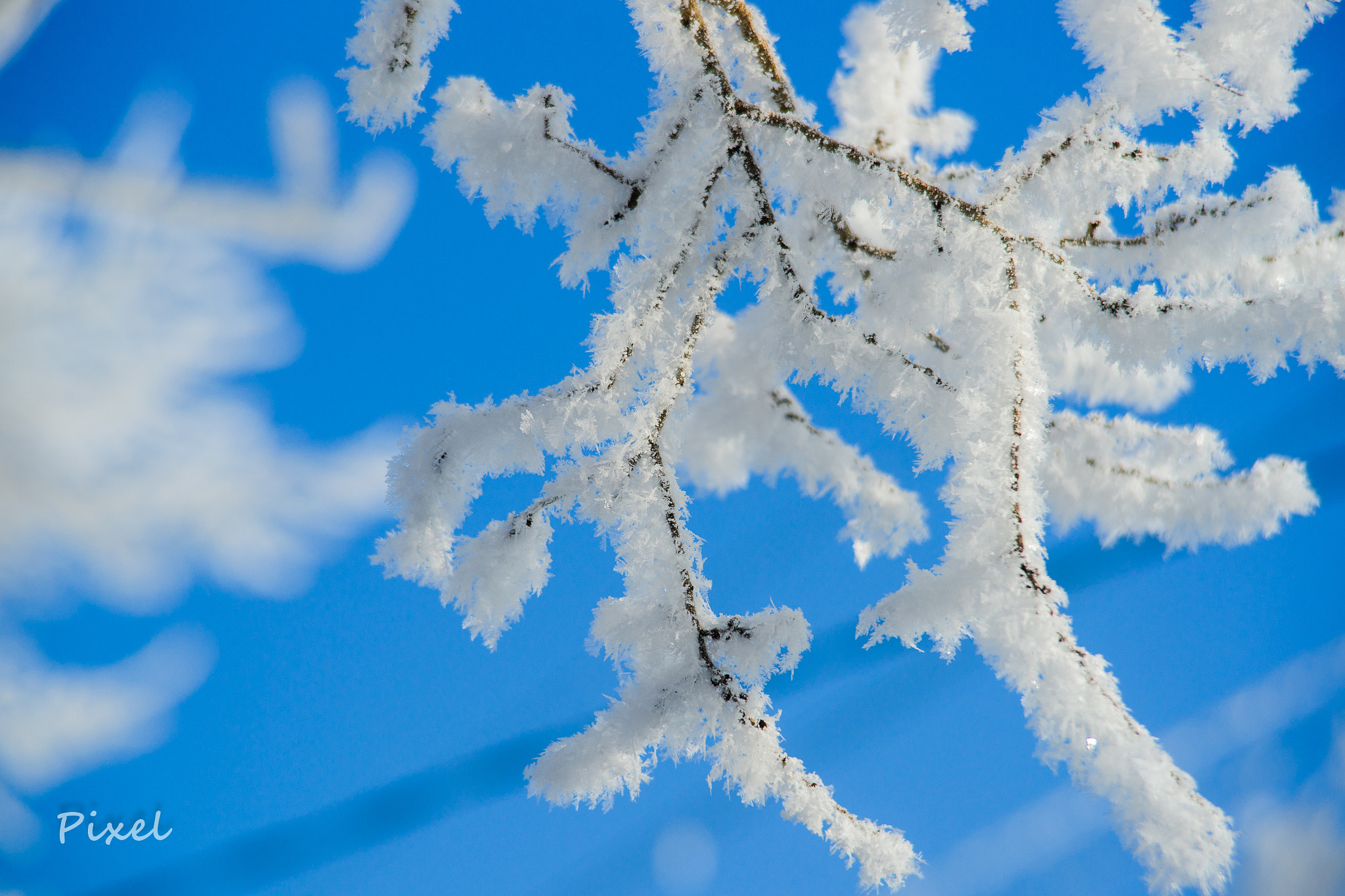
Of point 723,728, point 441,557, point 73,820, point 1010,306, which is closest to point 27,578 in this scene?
point 73,820

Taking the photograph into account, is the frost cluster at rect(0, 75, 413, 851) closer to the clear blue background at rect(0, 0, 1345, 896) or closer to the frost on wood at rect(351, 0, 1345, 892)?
the clear blue background at rect(0, 0, 1345, 896)

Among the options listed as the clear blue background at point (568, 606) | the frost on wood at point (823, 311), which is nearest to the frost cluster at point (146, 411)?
the clear blue background at point (568, 606)

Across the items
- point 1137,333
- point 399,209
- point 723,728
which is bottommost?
point 723,728

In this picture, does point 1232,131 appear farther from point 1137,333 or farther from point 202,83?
point 202,83

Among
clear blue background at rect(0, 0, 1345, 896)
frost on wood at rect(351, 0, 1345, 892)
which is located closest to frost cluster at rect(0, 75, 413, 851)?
clear blue background at rect(0, 0, 1345, 896)

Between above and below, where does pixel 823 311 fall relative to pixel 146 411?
below

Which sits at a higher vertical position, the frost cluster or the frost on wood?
the frost cluster

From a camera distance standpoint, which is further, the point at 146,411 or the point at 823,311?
the point at 146,411

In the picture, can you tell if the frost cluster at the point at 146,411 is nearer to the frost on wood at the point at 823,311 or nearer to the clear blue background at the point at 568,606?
the clear blue background at the point at 568,606

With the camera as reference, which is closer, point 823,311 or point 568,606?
point 823,311
